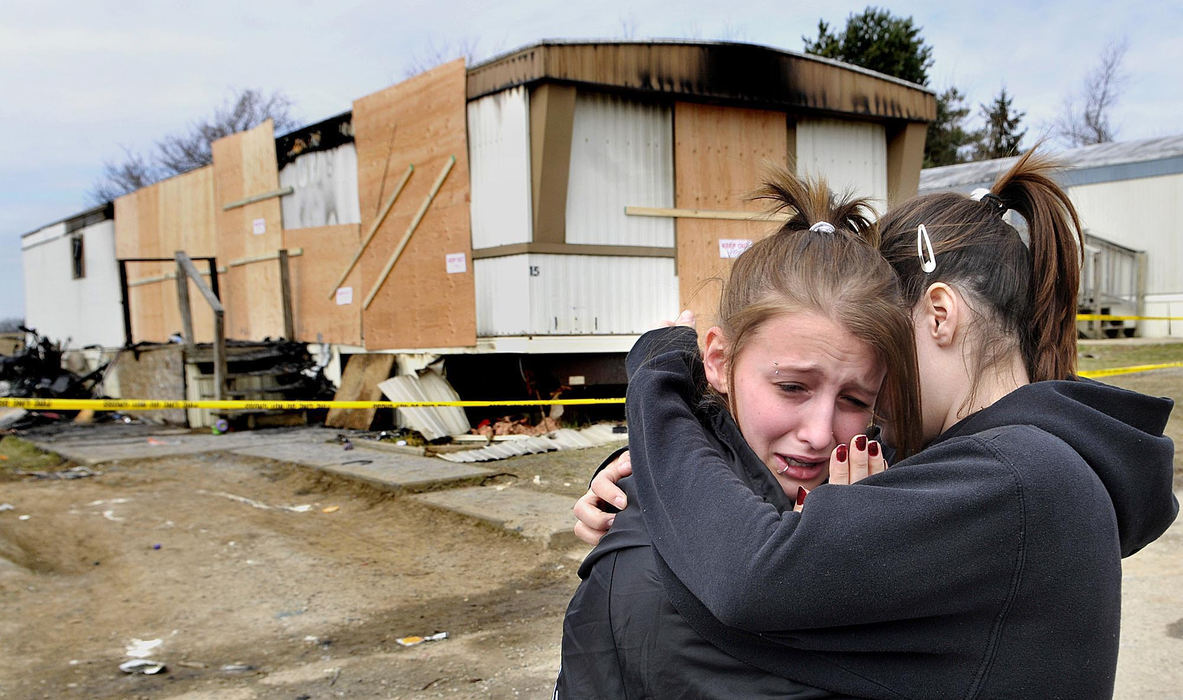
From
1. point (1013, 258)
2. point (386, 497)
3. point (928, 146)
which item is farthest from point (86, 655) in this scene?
point (928, 146)

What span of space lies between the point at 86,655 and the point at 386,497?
3178 mm

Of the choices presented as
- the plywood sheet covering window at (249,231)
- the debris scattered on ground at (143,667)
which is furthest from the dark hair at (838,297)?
the plywood sheet covering window at (249,231)

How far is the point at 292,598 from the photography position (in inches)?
190

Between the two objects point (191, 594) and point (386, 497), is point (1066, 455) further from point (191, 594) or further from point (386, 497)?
point (386, 497)

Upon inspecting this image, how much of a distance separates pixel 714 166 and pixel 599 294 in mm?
2165

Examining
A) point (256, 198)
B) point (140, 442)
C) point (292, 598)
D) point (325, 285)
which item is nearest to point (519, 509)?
point (292, 598)

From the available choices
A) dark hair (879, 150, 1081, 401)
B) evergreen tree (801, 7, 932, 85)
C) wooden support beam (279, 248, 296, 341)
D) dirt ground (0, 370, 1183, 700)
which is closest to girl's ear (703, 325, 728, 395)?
dark hair (879, 150, 1081, 401)

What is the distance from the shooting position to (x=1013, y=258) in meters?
1.48

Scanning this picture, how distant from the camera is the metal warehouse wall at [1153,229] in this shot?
20.4 m

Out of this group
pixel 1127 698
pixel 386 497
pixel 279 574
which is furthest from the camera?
pixel 386 497

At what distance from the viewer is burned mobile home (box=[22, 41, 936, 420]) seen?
965 centimetres

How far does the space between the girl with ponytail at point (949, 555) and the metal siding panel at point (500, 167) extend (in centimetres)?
846

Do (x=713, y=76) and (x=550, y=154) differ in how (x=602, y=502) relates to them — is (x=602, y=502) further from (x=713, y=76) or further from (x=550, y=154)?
(x=713, y=76)

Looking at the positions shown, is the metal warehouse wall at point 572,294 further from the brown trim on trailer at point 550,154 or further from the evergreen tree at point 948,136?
the evergreen tree at point 948,136
